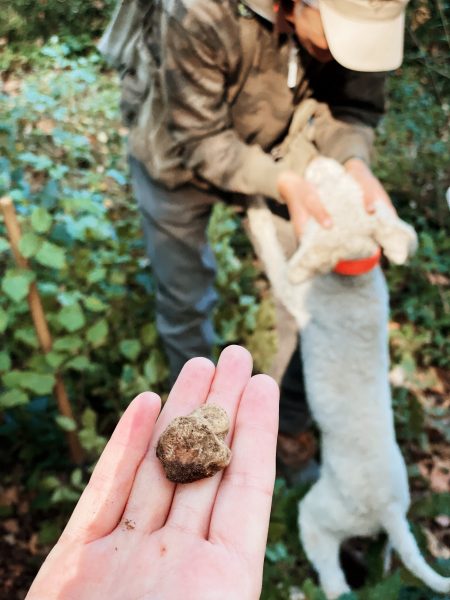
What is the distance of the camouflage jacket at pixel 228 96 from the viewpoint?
5.67ft

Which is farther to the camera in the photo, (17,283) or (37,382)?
(37,382)

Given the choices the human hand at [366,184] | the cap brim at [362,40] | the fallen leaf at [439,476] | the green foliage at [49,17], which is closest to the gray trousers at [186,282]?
the human hand at [366,184]

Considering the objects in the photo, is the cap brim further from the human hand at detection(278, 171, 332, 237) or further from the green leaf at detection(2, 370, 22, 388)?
the green leaf at detection(2, 370, 22, 388)

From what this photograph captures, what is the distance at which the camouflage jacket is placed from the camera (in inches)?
68.1

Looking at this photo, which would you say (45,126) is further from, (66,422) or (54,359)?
(66,422)

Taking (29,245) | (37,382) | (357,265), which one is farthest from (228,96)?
(37,382)

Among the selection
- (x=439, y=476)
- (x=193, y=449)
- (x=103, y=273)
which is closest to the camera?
(x=193, y=449)

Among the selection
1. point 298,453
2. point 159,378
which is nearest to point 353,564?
point 298,453

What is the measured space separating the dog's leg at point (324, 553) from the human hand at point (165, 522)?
0.82m

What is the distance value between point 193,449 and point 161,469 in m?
0.13

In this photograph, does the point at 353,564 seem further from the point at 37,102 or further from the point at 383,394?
the point at 37,102

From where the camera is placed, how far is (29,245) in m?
1.80

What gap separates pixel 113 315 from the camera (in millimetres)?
2654

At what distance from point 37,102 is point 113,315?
1136 mm
